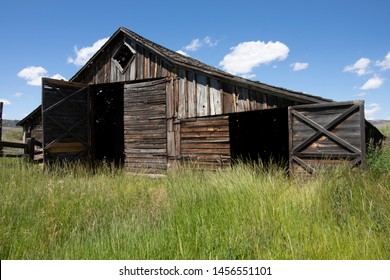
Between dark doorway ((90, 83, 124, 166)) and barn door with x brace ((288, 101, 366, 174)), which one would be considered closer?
barn door with x brace ((288, 101, 366, 174))

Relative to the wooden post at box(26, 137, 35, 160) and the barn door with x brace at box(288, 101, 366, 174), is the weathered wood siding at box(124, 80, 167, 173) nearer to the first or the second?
the wooden post at box(26, 137, 35, 160)

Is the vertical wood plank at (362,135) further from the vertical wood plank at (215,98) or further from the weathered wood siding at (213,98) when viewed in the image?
the vertical wood plank at (215,98)

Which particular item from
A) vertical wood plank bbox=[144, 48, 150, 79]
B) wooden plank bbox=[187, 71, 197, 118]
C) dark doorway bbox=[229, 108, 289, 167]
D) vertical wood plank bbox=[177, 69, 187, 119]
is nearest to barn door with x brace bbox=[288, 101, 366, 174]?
wooden plank bbox=[187, 71, 197, 118]

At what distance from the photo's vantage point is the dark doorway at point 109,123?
14211 millimetres

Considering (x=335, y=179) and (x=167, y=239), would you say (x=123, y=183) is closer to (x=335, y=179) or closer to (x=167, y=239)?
(x=167, y=239)

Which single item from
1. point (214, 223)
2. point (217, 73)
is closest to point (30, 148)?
point (217, 73)

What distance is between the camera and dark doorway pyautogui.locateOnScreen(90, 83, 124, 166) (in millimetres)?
14211

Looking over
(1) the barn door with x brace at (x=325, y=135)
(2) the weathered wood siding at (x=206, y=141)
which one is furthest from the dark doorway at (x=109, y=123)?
(1) the barn door with x brace at (x=325, y=135)

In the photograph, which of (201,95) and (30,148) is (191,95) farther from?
(30,148)

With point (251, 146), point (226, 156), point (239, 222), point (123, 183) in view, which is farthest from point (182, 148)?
point (239, 222)

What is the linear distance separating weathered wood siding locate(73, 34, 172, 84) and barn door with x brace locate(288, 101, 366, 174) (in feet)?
17.1

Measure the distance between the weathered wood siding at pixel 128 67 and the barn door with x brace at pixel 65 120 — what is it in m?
0.90

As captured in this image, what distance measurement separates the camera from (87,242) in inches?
135

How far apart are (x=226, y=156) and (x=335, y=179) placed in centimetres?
469
